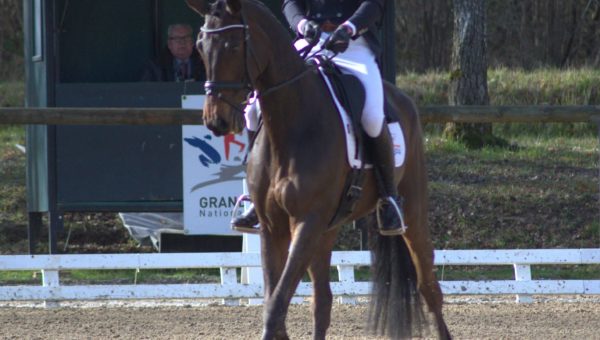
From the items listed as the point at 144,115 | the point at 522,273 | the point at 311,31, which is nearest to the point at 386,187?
the point at 311,31

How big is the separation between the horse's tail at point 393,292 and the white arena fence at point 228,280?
1621mm

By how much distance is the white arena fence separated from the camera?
9102mm

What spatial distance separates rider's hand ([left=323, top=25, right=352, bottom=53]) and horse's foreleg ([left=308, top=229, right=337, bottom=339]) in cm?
107

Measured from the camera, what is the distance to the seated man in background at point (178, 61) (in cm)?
1131

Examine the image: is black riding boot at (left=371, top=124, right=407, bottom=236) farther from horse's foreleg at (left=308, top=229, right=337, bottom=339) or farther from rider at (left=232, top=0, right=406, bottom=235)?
horse's foreleg at (left=308, top=229, right=337, bottom=339)

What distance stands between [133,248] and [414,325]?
18.0ft

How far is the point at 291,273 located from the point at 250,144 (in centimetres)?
94

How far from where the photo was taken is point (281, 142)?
6.15 m

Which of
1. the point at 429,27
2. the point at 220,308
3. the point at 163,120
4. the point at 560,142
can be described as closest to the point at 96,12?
the point at 163,120

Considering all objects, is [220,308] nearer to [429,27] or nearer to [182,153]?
[182,153]

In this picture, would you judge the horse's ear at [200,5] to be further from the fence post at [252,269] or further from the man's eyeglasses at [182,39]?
the man's eyeglasses at [182,39]

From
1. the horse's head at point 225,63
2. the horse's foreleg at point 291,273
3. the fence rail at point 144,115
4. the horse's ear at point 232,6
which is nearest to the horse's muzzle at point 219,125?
the horse's head at point 225,63

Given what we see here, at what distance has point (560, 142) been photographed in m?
16.0

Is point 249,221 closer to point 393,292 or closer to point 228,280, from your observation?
point 393,292
